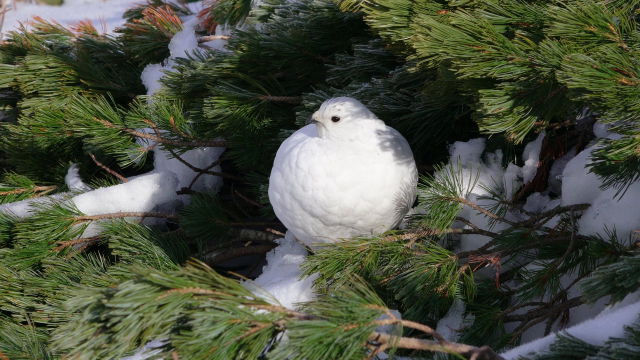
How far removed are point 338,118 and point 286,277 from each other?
0.35m

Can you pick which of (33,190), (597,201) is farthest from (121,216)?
(597,201)

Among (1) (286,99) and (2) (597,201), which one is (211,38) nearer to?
(1) (286,99)

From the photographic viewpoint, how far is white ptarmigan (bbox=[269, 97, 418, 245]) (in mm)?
1289

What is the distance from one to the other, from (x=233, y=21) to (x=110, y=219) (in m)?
0.74

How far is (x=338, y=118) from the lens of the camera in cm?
133

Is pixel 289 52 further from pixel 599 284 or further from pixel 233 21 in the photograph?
pixel 599 284

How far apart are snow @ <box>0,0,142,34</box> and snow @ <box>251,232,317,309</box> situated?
2426 millimetres

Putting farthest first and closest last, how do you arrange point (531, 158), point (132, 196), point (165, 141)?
1. point (132, 196)
2. point (165, 141)
3. point (531, 158)

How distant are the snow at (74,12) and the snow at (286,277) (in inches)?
95.5

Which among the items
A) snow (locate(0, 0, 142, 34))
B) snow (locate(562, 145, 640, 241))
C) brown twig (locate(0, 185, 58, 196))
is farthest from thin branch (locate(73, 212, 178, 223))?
snow (locate(0, 0, 142, 34))

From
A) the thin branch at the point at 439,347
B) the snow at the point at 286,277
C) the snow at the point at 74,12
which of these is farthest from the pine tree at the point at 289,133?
the snow at the point at 74,12

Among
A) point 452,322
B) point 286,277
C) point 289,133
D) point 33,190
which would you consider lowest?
point 33,190

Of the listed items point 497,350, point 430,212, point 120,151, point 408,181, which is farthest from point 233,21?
point 497,350

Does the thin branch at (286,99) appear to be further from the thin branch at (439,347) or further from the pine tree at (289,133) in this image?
the thin branch at (439,347)
